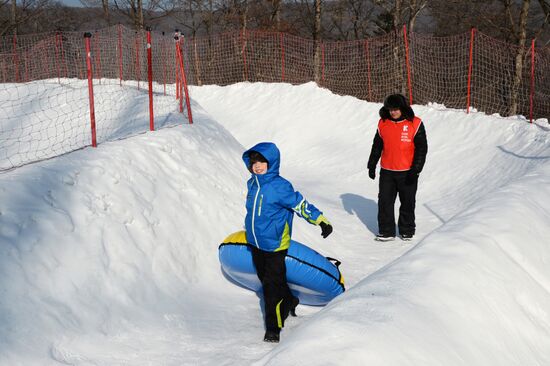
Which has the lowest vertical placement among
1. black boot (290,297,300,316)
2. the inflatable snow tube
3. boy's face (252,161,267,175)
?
black boot (290,297,300,316)

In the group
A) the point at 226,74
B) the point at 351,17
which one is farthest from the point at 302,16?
the point at 226,74

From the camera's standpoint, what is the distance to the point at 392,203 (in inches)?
275

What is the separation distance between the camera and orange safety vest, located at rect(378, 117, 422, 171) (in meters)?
6.77

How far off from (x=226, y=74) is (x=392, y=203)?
12381 mm

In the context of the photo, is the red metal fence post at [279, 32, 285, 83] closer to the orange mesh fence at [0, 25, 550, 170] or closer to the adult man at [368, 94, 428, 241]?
the orange mesh fence at [0, 25, 550, 170]

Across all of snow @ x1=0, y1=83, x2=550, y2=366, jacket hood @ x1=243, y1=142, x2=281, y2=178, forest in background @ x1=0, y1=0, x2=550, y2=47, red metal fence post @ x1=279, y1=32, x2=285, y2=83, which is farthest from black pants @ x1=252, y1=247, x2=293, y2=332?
forest in background @ x1=0, y1=0, x2=550, y2=47

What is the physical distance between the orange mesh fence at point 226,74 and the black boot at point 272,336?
16.7 feet

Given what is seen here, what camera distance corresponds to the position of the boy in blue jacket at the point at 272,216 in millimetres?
4199

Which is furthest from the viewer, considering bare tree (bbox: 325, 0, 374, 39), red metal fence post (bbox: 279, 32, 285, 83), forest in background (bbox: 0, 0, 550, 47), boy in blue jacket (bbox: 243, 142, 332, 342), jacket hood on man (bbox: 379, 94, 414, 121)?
bare tree (bbox: 325, 0, 374, 39)

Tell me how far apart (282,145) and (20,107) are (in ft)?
22.7

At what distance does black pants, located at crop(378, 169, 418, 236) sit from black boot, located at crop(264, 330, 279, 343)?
127 inches

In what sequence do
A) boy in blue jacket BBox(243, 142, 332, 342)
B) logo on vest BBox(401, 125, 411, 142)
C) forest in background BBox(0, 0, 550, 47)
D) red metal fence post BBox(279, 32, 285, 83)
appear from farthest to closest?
forest in background BBox(0, 0, 550, 47) < red metal fence post BBox(279, 32, 285, 83) < logo on vest BBox(401, 125, 411, 142) < boy in blue jacket BBox(243, 142, 332, 342)

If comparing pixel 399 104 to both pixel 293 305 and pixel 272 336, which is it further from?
pixel 272 336

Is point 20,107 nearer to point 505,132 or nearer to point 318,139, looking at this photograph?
point 318,139
